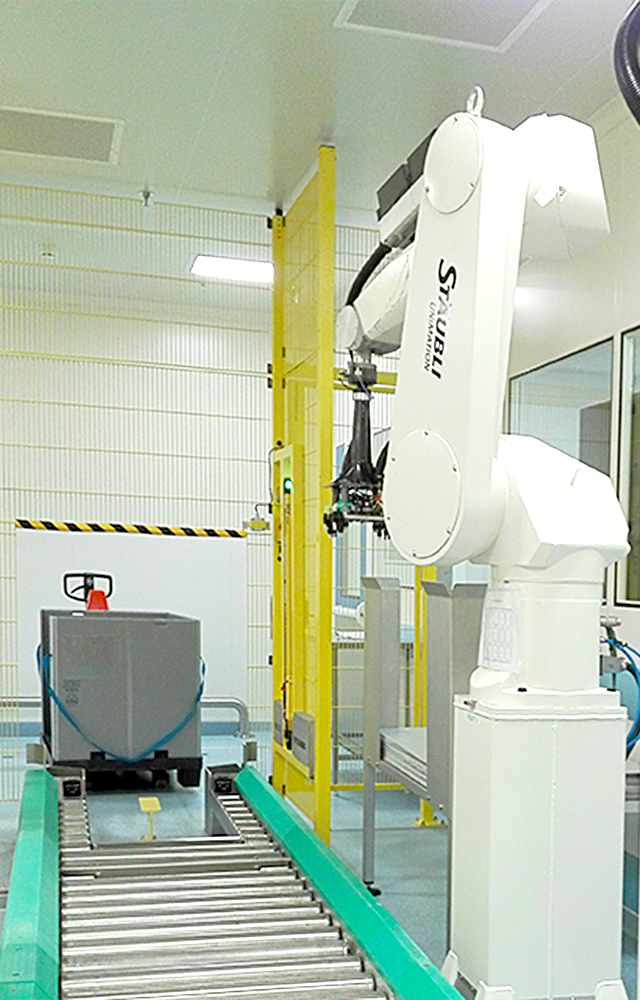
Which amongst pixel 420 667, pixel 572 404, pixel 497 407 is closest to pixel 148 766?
pixel 420 667

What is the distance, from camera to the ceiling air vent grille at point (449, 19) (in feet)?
11.9

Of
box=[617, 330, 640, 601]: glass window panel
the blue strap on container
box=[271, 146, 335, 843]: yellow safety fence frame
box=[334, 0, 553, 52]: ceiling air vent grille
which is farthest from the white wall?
box=[334, 0, 553, 52]: ceiling air vent grille

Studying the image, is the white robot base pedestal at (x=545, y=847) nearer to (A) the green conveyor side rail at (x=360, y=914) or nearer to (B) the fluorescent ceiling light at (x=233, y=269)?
(A) the green conveyor side rail at (x=360, y=914)

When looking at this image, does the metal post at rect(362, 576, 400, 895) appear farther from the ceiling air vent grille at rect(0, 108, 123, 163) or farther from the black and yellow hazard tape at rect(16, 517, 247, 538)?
the ceiling air vent grille at rect(0, 108, 123, 163)

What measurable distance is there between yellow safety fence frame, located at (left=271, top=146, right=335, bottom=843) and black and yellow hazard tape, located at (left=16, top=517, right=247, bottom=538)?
827 millimetres

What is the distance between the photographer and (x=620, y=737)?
2.52m

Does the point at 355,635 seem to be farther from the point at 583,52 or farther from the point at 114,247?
the point at 583,52

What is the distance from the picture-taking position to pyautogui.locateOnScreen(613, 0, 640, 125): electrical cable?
1.90m

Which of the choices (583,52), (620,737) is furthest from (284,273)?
(620,737)

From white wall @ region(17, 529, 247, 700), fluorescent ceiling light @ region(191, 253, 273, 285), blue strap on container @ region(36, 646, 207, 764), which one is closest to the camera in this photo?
blue strap on container @ region(36, 646, 207, 764)

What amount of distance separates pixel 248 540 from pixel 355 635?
137cm

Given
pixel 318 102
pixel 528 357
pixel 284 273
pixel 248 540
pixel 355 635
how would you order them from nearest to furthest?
pixel 318 102, pixel 528 357, pixel 284 273, pixel 355 635, pixel 248 540

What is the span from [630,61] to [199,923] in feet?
8.68

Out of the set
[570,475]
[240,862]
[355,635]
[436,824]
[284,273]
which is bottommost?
[436,824]
